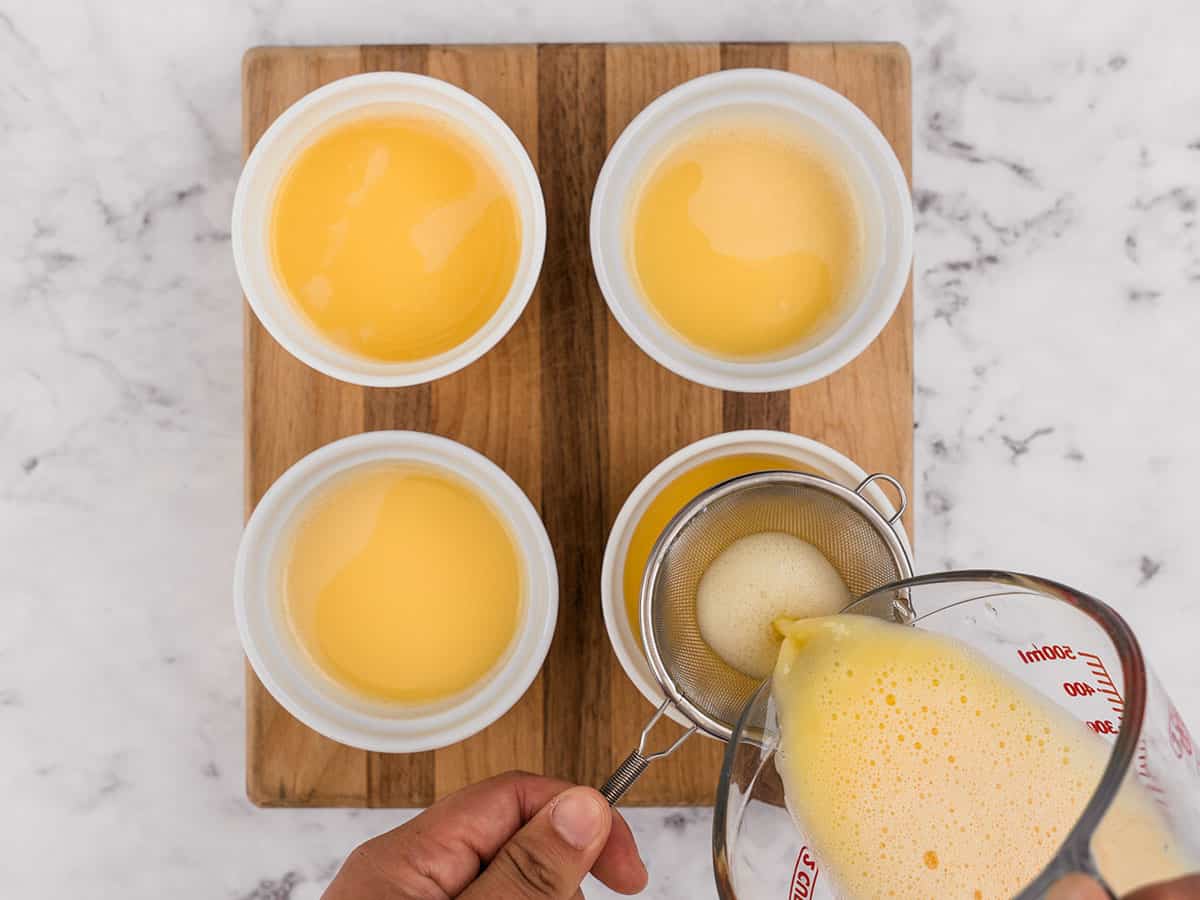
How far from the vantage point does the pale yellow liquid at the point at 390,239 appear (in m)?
0.72

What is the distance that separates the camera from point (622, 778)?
0.65 meters

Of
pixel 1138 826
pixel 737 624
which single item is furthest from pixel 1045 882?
pixel 737 624

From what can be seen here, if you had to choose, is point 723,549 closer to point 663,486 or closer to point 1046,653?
point 663,486

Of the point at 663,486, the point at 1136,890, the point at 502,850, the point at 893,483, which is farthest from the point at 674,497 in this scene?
the point at 1136,890

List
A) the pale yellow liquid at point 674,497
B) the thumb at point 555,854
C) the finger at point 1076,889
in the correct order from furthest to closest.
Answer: the pale yellow liquid at point 674,497 → the thumb at point 555,854 → the finger at point 1076,889

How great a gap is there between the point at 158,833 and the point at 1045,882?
68cm

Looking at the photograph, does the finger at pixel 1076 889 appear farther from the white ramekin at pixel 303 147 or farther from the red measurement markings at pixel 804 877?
the white ramekin at pixel 303 147

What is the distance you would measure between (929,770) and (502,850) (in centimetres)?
25

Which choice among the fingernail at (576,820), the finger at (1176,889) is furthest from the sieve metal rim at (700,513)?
the finger at (1176,889)

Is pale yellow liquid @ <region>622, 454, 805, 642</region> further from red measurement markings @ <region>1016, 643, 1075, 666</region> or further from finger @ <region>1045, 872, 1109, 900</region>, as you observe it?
finger @ <region>1045, 872, 1109, 900</region>

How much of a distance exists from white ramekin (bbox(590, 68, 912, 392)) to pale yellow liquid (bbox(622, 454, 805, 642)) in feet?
0.21

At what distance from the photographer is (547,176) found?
28.6 inches

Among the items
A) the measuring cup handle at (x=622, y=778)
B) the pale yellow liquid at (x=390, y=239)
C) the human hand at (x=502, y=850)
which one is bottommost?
the human hand at (x=502, y=850)

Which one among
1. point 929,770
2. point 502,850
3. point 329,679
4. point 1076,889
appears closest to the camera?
point 1076,889
